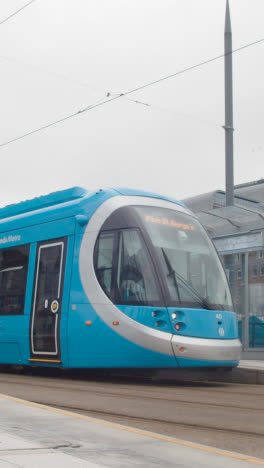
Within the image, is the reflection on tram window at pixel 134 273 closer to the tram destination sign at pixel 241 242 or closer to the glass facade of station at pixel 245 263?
the glass facade of station at pixel 245 263

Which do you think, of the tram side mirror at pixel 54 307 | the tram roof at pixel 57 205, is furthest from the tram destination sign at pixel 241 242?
the tram side mirror at pixel 54 307

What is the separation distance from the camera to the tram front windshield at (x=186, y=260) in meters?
10.8

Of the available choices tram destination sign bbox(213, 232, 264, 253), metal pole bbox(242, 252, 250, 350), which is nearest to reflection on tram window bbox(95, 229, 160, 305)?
tram destination sign bbox(213, 232, 264, 253)

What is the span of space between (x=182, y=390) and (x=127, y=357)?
3.28ft

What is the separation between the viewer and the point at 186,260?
1122 cm

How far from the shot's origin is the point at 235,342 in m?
11.3

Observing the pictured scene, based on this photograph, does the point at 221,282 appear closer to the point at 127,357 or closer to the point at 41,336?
the point at 127,357

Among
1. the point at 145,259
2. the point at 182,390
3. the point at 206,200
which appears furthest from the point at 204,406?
the point at 206,200

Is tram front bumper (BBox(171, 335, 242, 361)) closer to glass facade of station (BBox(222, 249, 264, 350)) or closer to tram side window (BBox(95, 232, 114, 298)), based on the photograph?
tram side window (BBox(95, 232, 114, 298))

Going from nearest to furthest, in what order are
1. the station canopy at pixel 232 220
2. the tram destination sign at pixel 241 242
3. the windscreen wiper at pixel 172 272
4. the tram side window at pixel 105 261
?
the windscreen wiper at pixel 172 272, the tram side window at pixel 105 261, the tram destination sign at pixel 241 242, the station canopy at pixel 232 220

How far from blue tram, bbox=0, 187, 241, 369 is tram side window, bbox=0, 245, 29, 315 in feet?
0.12

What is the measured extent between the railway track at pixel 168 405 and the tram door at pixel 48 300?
1.95ft

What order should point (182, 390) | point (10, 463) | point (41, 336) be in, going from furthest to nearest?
point (41, 336), point (182, 390), point (10, 463)

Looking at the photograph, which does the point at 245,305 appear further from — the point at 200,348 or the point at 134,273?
the point at 134,273
